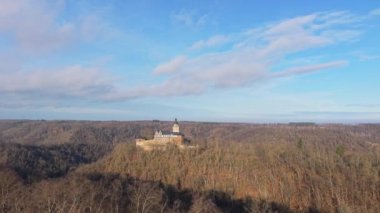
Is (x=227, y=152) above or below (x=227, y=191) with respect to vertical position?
above

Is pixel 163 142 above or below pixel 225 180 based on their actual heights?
above

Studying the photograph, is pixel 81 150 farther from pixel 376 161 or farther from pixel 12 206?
pixel 12 206

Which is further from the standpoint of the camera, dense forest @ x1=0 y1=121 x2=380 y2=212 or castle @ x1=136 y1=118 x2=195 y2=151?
castle @ x1=136 y1=118 x2=195 y2=151

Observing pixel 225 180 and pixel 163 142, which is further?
pixel 163 142

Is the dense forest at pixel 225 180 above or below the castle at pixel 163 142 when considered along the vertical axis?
below

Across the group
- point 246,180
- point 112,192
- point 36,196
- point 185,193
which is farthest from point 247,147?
point 36,196

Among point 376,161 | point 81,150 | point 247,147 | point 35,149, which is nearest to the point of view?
point 376,161

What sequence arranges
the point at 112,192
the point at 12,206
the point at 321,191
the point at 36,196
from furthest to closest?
1. the point at 321,191
2. the point at 112,192
3. the point at 36,196
4. the point at 12,206

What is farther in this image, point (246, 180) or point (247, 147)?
point (247, 147)

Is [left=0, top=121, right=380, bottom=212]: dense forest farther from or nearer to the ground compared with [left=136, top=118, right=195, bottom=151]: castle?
nearer to the ground

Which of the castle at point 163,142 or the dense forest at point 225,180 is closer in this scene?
the dense forest at point 225,180
